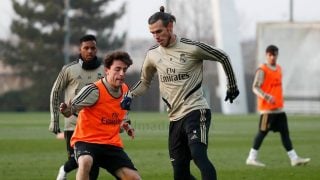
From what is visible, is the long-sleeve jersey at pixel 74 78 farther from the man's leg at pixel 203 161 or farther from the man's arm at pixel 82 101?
the man's leg at pixel 203 161

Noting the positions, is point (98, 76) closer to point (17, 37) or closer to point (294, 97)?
point (294, 97)

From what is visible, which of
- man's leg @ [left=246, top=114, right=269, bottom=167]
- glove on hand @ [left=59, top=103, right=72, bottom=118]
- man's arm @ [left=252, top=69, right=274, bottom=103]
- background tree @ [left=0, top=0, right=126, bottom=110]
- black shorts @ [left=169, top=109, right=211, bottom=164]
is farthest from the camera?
background tree @ [left=0, top=0, right=126, bottom=110]

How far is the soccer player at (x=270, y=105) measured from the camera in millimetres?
16203

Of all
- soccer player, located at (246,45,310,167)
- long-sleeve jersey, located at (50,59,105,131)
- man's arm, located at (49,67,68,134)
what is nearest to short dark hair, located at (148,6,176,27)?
long-sleeve jersey, located at (50,59,105,131)

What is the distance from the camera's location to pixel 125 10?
73.6 meters

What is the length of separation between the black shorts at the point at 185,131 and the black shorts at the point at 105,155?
Result: 0.64 meters

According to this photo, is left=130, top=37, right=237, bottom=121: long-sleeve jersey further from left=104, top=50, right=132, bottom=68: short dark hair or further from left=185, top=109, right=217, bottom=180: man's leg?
left=104, top=50, right=132, bottom=68: short dark hair

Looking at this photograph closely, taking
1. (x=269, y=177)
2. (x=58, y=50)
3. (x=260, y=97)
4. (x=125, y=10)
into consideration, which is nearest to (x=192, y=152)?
(x=269, y=177)

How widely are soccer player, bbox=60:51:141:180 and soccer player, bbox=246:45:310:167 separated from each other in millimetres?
6964

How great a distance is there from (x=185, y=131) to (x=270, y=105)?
692cm

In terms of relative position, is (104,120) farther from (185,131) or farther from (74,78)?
(74,78)

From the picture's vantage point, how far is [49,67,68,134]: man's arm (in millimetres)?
11508

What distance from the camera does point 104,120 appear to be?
9.51m

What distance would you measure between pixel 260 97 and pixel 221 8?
3720 centimetres
